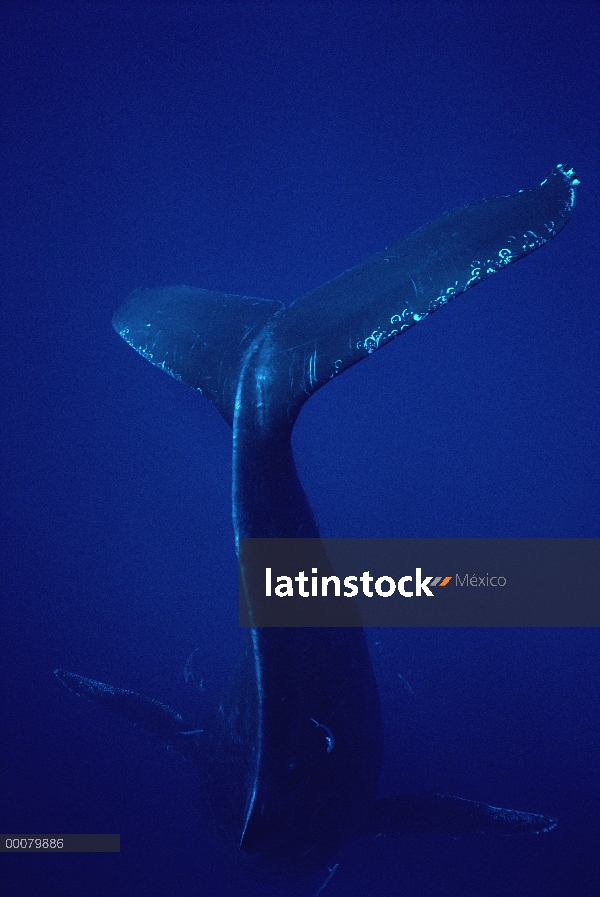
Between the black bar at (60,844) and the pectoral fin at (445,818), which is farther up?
the pectoral fin at (445,818)

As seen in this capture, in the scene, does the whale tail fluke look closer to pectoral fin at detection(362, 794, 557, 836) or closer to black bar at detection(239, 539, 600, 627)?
pectoral fin at detection(362, 794, 557, 836)

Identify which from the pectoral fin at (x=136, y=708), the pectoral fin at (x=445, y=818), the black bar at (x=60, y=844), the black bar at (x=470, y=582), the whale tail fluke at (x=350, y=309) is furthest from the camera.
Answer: the black bar at (x=470, y=582)

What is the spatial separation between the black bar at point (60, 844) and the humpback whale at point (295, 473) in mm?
5037

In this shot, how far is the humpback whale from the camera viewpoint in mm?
4699

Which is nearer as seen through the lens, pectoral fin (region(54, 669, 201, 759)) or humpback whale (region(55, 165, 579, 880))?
humpback whale (region(55, 165, 579, 880))

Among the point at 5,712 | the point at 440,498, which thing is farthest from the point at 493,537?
the point at 5,712

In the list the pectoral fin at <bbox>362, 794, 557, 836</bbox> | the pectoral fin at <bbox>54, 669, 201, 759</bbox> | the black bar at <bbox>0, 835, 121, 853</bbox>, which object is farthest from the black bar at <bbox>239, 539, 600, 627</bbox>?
the black bar at <bbox>0, 835, 121, 853</bbox>

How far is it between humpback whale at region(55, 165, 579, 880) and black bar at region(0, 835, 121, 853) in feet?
16.5

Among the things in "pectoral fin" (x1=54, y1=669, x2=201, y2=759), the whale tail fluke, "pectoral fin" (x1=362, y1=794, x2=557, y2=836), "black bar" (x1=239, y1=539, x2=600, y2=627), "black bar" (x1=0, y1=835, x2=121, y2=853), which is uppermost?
the whale tail fluke

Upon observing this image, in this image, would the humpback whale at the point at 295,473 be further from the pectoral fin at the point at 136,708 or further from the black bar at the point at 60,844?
the black bar at the point at 60,844

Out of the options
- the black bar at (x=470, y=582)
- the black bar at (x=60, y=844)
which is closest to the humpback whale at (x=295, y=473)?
the black bar at (x=470, y=582)

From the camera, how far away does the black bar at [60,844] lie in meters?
11.8

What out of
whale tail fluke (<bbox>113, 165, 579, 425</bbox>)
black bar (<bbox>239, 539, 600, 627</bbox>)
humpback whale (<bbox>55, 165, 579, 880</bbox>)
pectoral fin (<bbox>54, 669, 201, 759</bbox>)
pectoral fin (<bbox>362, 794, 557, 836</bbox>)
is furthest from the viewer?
black bar (<bbox>239, 539, 600, 627</bbox>)

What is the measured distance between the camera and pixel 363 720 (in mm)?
Answer: 7418
